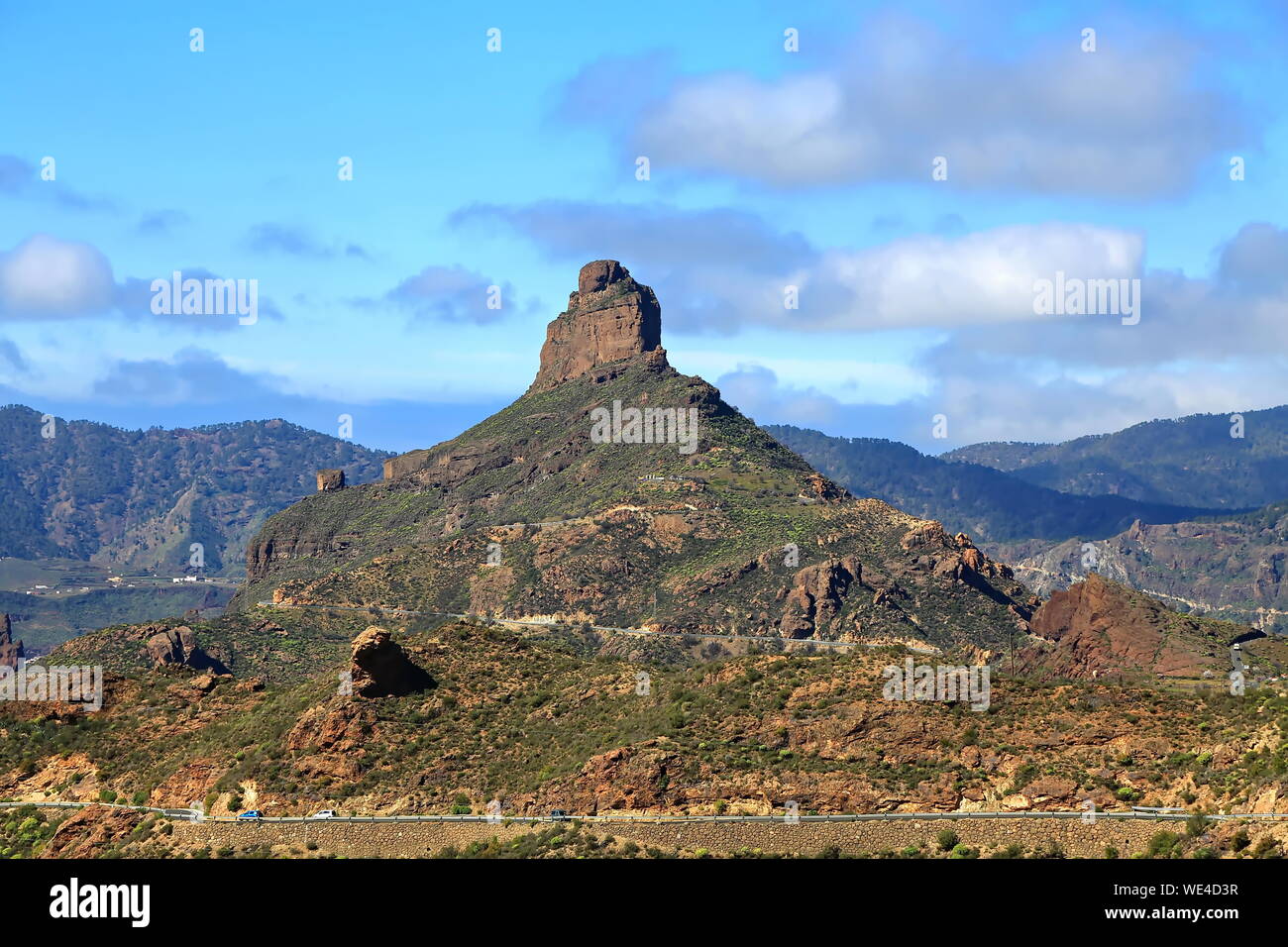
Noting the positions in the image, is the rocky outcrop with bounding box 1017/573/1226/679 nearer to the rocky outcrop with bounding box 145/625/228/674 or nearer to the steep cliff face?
the steep cliff face

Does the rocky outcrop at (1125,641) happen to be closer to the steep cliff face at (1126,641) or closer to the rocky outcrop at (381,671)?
the steep cliff face at (1126,641)

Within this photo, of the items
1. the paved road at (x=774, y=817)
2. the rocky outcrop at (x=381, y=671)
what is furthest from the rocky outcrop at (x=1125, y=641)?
the paved road at (x=774, y=817)

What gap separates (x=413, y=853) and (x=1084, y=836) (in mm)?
26199

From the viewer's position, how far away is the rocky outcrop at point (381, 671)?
93.8 m

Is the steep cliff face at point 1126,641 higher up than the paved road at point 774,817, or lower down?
higher up

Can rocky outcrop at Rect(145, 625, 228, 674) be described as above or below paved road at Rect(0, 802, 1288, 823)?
above

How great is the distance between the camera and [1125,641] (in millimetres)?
→ 154375

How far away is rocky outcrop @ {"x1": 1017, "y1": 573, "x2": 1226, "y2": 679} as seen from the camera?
149 m

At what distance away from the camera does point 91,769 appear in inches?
3728

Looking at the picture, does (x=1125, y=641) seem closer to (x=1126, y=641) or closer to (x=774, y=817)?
(x=1126, y=641)

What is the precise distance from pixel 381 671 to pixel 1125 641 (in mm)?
78940

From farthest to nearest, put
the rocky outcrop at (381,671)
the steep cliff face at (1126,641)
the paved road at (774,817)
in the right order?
1. the steep cliff face at (1126,641)
2. the rocky outcrop at (381,671)
3. the paved road at (774,817)

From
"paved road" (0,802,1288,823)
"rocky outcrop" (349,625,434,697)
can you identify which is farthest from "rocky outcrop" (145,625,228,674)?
"paved road" (0,802,1288,823)
